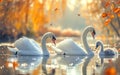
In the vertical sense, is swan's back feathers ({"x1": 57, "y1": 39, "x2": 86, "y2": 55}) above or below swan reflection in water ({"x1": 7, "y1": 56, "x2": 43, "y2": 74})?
above

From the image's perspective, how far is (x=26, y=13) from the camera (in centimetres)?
2262

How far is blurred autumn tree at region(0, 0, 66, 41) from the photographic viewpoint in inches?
747

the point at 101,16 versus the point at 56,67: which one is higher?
the point at 101,16

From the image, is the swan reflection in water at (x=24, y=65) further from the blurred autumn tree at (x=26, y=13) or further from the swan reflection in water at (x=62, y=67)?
the blurred autumn tree at (x=26, y=13)

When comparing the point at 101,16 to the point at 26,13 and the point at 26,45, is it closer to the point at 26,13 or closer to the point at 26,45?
the point at 26,13

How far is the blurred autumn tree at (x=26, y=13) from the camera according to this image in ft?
62.3

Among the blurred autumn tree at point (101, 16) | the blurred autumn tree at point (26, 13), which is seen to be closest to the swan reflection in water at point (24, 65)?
the blurred autumn tree at point (26, 13)

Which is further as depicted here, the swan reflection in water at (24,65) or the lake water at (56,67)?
the swan reflection in water at (24,65)

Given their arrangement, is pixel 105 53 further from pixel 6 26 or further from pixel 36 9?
pixel 6 26

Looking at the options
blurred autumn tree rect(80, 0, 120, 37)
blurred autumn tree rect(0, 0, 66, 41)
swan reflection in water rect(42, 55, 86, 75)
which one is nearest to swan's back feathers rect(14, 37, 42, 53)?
blurred autumn tree rect(0, 0, 66, 41)

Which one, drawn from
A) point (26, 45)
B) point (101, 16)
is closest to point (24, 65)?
point (26, 45)

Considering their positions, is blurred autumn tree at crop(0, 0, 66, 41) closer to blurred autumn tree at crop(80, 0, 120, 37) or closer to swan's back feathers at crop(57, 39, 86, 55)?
swan's back feathers at crop(57, 39, 86, 55)

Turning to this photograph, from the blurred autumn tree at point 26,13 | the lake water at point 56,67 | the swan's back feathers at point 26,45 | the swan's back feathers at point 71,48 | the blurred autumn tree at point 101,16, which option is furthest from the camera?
the blurred autumn tree at point 101,16

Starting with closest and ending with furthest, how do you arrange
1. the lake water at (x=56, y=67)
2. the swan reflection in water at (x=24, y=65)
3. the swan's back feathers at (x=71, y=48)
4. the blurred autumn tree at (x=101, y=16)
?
1. the lake water at (x=56, y=67)
2. the swan reflection in water at (x=24, y=65)
3. the swan's back feathers at (x=71, y=48)
4. the blurred autumn tree at (x=101, y=16)
